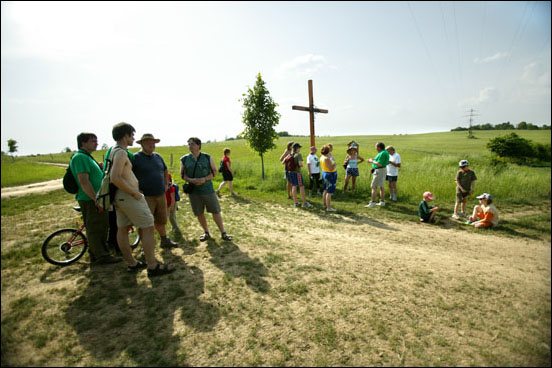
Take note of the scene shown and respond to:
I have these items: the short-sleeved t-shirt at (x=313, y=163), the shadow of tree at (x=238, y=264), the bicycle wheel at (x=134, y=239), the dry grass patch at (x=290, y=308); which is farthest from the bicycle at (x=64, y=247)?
the short-sleeved t-shirt at (x=313, y=163)

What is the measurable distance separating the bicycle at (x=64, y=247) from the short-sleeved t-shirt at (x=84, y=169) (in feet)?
2.08

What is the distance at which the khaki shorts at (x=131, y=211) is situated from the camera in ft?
11.7

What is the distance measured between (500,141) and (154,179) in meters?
43.5

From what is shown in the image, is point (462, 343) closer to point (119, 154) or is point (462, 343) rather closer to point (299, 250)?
point (299, 250)

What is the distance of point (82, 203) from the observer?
4223 millimetres

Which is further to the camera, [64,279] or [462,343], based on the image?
[64,279]

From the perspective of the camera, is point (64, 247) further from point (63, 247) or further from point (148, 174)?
point (148, 174)

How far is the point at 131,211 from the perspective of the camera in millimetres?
3600

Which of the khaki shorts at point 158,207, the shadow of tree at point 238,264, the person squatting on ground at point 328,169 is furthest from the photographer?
the person squatting on ground at point 328,169

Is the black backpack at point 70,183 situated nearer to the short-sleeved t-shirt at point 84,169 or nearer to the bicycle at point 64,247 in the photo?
the short-sleeved t-shirt at point 84,169

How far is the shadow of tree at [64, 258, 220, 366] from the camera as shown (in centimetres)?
245

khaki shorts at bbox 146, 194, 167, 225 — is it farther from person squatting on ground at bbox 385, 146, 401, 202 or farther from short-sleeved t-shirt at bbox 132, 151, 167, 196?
person squatting on ground at bbox 385, 146, 401, 202

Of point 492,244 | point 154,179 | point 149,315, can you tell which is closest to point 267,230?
point 154,179

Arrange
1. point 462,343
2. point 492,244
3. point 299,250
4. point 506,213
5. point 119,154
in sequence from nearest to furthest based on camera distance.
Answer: point 462,343, point 119,154, point 299,250, point 492,244, point 506,213
